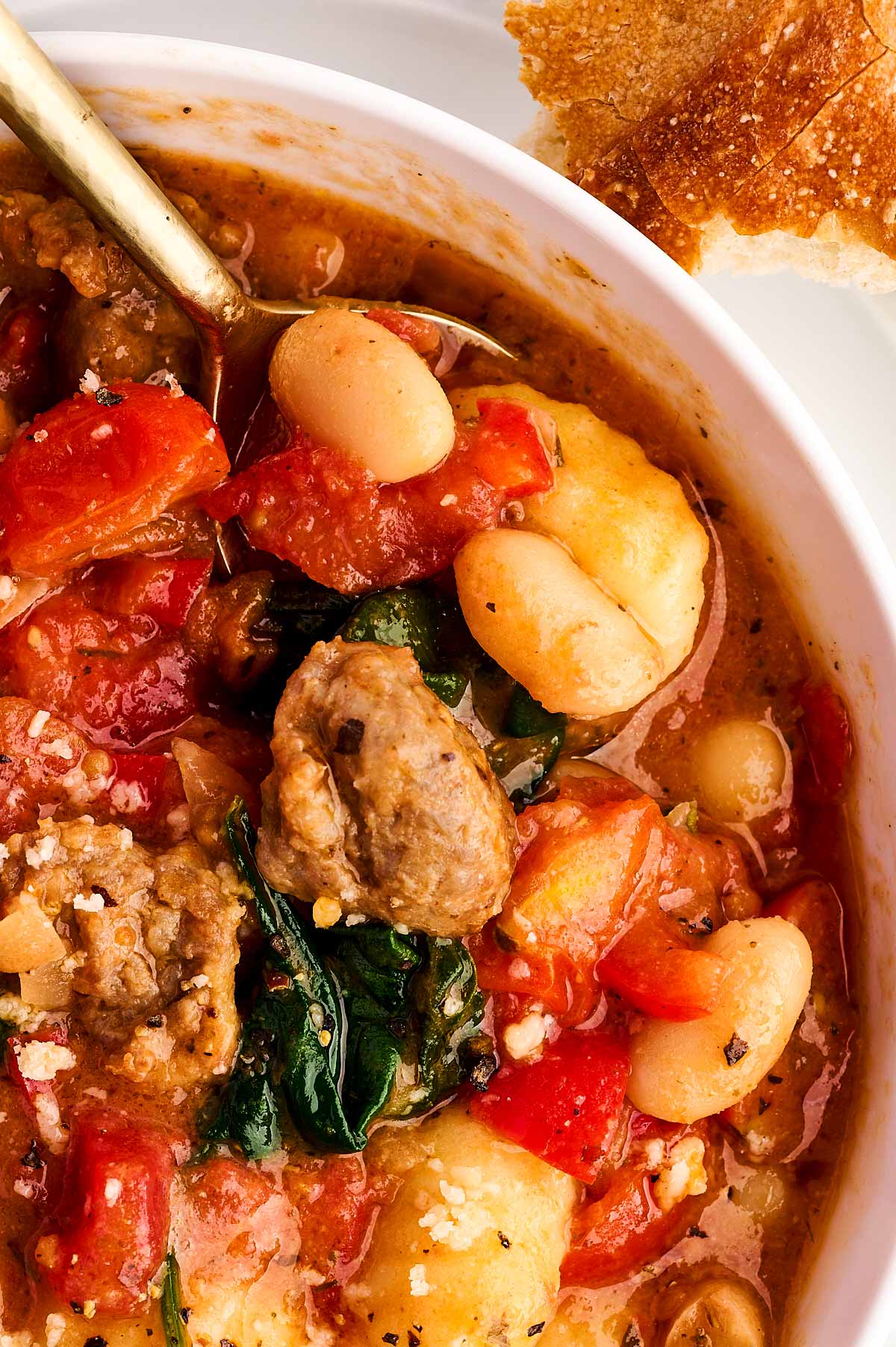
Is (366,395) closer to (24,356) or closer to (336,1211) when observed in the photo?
(24,356)

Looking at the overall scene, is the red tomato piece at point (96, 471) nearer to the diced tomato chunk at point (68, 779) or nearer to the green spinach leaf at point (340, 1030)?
the diced tomato chunk at point (68, 779)

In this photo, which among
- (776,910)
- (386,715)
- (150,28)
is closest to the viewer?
(386,715)

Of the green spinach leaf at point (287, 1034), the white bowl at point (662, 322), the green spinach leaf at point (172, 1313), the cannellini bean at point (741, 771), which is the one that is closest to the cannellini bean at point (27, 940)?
the green spinach leaf at point (287, 1034)

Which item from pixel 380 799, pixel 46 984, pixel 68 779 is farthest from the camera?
pixel 68 779

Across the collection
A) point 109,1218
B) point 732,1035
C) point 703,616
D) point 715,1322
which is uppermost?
point 703,616

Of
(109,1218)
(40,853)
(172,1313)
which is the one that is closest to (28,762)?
(40,853)

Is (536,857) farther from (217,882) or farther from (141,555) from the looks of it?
(141,555)

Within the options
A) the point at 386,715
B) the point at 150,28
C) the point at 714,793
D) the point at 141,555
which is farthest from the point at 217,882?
the point at 150,28
